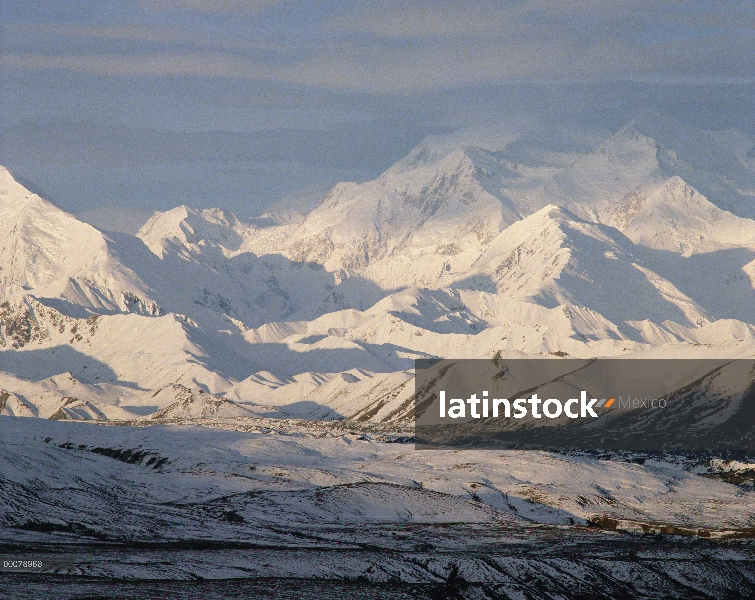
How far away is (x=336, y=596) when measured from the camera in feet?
486

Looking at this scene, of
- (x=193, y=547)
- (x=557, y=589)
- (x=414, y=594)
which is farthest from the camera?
(x=193, y=547)

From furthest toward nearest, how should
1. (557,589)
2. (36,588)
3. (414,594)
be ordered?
(557,589)
(414,594)
(36,588)

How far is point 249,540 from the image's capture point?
195 meters

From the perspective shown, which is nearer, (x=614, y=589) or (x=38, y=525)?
(x=614, y=589)

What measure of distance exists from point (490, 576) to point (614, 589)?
1590 cm

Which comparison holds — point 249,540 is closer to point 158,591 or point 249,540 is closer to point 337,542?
point 337,542

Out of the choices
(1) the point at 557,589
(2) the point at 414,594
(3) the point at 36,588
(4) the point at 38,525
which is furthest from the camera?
(4) the point at 38,525

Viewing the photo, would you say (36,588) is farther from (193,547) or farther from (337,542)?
(337,542)

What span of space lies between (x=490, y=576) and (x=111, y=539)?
58.6m

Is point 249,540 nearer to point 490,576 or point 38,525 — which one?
point 38,525

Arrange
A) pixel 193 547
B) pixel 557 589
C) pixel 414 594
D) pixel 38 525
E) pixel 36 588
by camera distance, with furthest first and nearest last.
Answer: pixel 38 525 → pixel 193 547 → pixel 557 589 → pixel 414 594 → pixel 36 588

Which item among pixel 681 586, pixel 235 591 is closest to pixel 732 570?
pixel 681 586

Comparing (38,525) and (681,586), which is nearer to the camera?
(681,586)

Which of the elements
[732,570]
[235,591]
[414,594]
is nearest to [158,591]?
[235,591]
